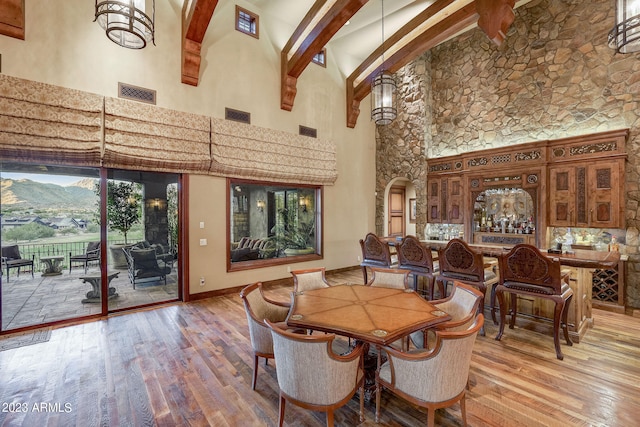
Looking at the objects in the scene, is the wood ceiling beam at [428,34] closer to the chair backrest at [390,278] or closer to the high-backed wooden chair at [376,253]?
the high-backed wooden chair at [376,253]

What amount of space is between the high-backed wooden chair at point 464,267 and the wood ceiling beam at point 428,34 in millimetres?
3946

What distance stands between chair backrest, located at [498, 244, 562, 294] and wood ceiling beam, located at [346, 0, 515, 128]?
4.02 meters

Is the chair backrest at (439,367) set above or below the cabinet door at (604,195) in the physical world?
below

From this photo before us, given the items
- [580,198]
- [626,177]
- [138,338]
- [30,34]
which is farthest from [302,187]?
[626,177]

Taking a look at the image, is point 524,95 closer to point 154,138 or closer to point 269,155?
point 269,155

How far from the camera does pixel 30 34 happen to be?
3906mm

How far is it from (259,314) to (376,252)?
2742mm

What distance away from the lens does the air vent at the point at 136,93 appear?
455 cm

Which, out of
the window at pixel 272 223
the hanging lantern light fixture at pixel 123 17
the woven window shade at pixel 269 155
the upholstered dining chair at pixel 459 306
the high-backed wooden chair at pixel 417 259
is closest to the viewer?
the upholstered dining chair at pixel 459 306

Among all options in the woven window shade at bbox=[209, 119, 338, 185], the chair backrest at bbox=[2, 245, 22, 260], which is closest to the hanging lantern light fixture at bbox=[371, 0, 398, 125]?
the woven window shade at bbox=[209, 119, 338, 185]

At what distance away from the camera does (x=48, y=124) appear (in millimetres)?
3902

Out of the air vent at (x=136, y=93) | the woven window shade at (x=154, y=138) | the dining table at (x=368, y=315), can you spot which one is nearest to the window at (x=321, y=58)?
the woven window shade at (x=154, y=138)

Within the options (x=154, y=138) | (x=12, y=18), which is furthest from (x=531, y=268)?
(x=12, y=18)

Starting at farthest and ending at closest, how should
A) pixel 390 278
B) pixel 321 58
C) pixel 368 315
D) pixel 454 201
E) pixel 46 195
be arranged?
pixel 321 58 < pixel 454 201 < pixel 46 195 < pixel 390 278 < pixel 368 315
